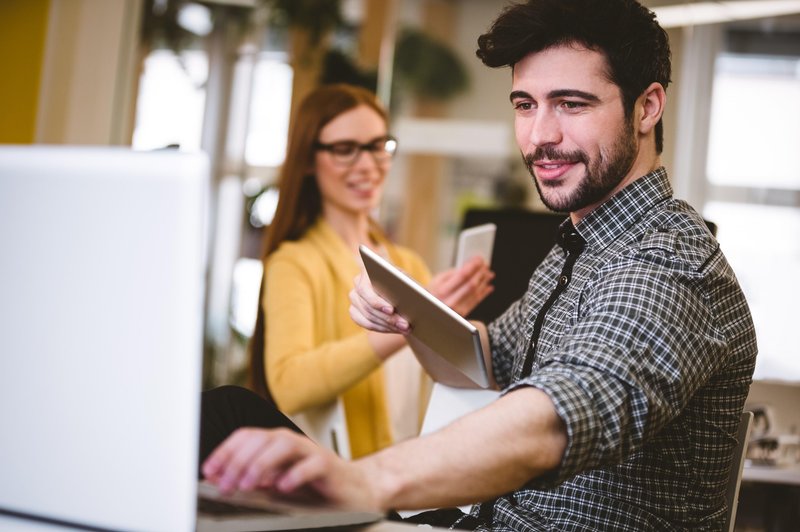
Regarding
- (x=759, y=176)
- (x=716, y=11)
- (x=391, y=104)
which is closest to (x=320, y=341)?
(x=759, y=176)

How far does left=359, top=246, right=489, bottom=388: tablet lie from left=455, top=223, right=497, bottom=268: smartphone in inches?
20.6

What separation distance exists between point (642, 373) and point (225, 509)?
486 mm

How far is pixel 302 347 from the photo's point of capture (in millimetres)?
2318

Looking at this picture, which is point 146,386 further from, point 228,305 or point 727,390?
point 228,305

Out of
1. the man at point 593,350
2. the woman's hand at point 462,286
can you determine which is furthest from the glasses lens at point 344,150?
the man at point 593,350

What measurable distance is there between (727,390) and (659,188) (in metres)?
0.33

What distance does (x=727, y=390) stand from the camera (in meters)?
1.21

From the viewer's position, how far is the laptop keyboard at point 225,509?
0.75 meters

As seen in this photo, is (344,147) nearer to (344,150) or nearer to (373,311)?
(344,150)

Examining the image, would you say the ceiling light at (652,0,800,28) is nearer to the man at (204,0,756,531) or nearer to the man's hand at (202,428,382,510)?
the man at (204,0,756,531)

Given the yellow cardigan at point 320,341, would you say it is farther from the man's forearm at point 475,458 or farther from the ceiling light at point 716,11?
the ceiling light at point 716,11

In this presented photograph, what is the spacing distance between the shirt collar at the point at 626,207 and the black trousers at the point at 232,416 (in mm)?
507

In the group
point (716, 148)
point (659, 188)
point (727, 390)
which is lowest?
point (727, 390)

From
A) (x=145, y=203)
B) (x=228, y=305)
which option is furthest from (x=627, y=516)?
(x=228, y=305)
